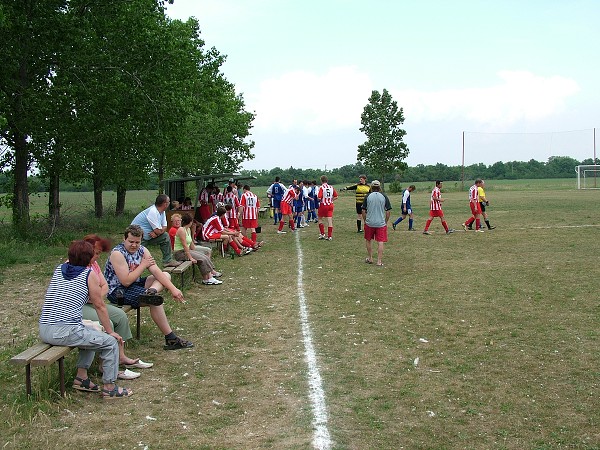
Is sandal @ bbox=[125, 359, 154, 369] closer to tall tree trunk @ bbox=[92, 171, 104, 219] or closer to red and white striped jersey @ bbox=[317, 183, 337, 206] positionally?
red and white striped jersey @ bbox=[317, 183, 337, 206]

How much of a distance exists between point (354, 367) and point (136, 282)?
274 cm

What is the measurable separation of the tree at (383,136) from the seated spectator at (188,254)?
193ft

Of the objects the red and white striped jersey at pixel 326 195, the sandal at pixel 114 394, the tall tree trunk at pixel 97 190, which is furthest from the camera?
the tall tree trunk at pixel 97 190

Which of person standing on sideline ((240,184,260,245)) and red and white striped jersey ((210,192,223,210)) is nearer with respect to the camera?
person standing on sideline ((240,184,260,245))

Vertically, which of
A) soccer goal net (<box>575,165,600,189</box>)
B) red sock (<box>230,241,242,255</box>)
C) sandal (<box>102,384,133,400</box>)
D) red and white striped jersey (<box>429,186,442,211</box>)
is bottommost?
sandal (<box>102,384,133,400</box>)

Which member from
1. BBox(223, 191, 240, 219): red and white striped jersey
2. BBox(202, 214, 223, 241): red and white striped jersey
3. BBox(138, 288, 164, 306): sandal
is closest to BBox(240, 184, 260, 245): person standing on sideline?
BBox(223, 191, 240, 219): red and white striped jersey

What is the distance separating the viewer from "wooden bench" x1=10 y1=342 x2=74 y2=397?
5797 mm

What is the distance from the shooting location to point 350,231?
2242cm

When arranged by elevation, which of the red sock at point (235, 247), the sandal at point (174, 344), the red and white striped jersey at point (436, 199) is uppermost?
the red and white striped jersey at point (436, 199)

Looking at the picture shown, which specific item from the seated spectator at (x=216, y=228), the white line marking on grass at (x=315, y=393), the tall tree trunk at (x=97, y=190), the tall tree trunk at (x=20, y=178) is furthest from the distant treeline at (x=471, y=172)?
the white line marking on grass at (x=315, y=393)

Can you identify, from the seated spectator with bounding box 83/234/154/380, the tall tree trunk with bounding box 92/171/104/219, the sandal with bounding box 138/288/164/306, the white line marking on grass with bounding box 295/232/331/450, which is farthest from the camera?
the tall tree trunk with bounding box 92/171/104/219

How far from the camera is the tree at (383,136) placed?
70188mm

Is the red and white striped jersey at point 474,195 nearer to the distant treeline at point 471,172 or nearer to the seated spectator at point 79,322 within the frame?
the seated spectator at point 79,322

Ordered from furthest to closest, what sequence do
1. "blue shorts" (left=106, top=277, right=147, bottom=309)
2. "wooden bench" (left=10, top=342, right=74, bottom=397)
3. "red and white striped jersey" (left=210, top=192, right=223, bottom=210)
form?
"red and white striped jersey" (left=210, top=192, right=223, bottom=210) → "blue shorts" (left=106, top=277, right=147, bottom=309) → "wooden bench" (left=10, top=342, right=74, bottom=397)
